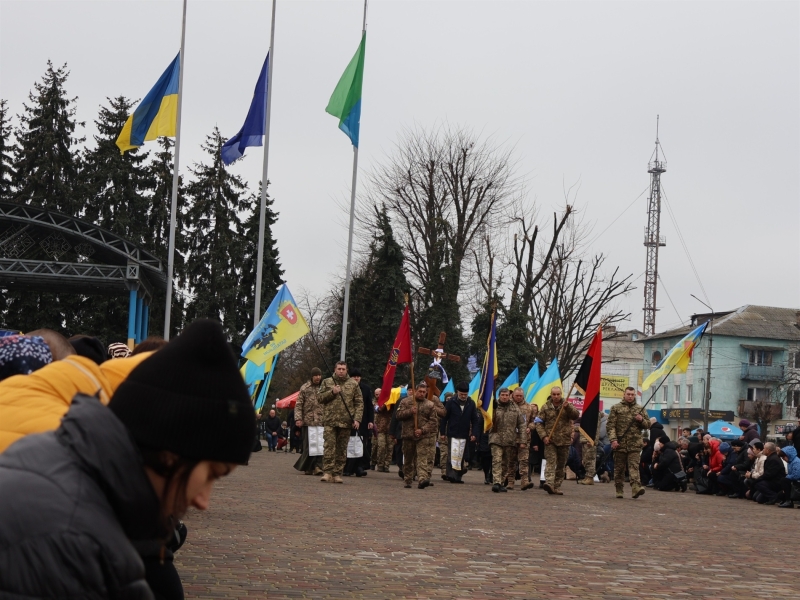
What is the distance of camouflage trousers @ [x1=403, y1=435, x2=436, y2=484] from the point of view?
20828mm

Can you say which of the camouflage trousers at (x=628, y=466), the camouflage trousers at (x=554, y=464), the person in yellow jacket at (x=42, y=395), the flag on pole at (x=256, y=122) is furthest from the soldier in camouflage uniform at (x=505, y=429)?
the person in yellow jacket at (x=42, y=395)

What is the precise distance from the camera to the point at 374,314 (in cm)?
5294

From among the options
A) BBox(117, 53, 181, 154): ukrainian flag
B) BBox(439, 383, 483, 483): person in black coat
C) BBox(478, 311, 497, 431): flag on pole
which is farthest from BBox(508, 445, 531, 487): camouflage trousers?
BBox(117, 53, 181, 154): ukrainian flag

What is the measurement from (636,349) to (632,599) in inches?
4419

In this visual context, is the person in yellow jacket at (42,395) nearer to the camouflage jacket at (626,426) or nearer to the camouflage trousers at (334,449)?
the camouflage trousers at (334,449)

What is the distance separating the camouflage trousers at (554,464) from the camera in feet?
69.6

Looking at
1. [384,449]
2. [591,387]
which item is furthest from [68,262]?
[591,387]

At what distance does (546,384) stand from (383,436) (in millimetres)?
7391

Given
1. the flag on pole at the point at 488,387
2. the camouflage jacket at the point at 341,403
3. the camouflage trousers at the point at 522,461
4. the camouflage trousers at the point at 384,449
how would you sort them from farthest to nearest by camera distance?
the camouflage trousers at the point at 384,449 < the flag on pole at the point at 488,387 < the camouflage trousers at the point at 522,461 < the camouflage jacket at the point at 341,403

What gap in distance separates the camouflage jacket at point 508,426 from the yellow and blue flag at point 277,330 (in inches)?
160

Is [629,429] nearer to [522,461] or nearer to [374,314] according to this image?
[522,461]

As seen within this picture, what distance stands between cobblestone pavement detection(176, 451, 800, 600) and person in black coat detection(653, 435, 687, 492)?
839 cm

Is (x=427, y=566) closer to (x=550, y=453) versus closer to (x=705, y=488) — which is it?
(x=550, y=453)

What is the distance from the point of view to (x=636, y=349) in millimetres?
118188
